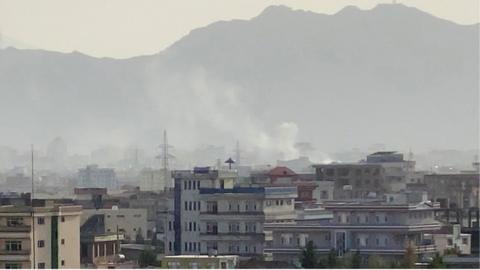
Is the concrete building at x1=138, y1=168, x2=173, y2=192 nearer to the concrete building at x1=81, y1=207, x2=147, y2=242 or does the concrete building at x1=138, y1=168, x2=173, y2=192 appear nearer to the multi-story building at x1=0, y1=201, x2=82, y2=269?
the concrete building at x1=81, y1=207, x2=147, y2=242

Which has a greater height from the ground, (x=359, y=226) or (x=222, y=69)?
(x=222, y=69)

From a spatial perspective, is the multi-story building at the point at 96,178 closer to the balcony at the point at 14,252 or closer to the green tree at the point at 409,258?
the green tree at the point at 409,258

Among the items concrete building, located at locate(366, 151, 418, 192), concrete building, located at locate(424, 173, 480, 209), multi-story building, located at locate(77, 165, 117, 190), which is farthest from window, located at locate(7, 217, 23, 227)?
multi-story building, located at locate(77, 165, 117, 190)

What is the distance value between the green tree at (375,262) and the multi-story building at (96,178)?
76.5 ft

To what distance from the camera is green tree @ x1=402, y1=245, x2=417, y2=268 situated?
11.3 m

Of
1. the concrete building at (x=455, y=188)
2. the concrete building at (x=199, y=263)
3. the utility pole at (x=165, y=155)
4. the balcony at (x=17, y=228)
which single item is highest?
the utility pole at (x=165, y=155)

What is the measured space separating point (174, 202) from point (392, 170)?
6.89 meters

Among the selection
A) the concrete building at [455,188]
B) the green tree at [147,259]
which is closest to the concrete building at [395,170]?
the concrete building at [455,188]

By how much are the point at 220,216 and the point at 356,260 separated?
357cm

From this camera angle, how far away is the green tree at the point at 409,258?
1126 cm

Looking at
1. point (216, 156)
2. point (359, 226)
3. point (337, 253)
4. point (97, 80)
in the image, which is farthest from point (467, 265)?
point (97, 80)

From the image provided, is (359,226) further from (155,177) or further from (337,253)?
(155,177)

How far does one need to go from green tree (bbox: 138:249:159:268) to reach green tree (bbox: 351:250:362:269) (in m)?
1.25

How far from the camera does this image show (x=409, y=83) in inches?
2275
